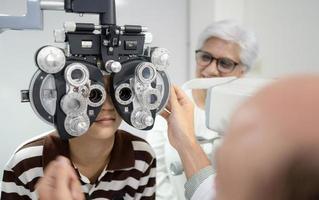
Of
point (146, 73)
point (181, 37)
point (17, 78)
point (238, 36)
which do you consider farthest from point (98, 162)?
point (181, 37)

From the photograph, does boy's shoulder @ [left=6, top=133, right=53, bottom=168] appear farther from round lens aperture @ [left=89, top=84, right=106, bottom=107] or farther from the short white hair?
the short white hair

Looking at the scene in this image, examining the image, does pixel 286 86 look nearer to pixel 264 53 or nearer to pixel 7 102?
pixel 7 102

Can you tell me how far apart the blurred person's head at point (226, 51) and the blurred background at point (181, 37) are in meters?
0.26

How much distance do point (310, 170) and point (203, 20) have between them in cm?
183

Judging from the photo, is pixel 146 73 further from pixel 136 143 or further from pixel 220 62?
pixel 220 62

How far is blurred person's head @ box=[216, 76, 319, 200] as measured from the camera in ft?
0.91

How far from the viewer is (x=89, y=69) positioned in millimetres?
642

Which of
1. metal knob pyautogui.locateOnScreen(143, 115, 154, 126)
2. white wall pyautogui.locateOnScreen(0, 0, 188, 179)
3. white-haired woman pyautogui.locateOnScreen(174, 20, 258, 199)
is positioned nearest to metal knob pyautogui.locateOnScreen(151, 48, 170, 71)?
metal knob pyautogui.locateOnScreen(143, 115, 154, 126)

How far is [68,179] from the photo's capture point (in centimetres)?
63

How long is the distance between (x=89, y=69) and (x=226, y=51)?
0.79 metres

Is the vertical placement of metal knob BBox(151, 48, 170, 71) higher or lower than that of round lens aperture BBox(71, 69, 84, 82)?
higher

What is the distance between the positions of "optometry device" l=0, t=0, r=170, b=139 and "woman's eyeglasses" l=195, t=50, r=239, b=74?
63cm

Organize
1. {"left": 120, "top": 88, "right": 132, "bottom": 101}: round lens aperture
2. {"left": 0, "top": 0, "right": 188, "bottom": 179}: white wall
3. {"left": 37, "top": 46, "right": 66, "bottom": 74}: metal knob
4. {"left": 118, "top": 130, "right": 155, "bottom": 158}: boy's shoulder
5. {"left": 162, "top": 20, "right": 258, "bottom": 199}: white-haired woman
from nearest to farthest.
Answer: {"left": 37, "top": 46, "right": 66, "bottom": 74}: metal knob < {"left": 120, "top": 88, "right": 132, "bottom": 101}: round lens aperture < {"left": 118, "top": 130, "right": 155, "bottom": 158}: boy's shoulder < {"left": 162, "top": 20, "right": 258, "bottom": 199}: white-haired woman < {"left": 0, "top": 0, "right": 188, "bottom": 179}: white wall

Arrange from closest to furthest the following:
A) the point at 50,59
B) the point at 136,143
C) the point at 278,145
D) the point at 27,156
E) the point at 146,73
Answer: the point at 278,145, the point at 50,59, the point at 146,73, the point at 27,156, the point at 136,143
